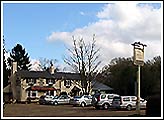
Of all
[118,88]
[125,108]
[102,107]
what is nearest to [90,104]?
[102,107]

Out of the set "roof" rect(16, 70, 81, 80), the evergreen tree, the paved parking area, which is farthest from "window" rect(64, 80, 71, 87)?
the paved parking area

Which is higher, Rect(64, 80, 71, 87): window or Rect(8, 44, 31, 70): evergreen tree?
Rect(8, 44, 31, 70): evergreen tree

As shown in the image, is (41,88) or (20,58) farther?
(20,58)

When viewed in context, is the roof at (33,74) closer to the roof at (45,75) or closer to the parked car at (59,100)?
the roof at (45,75)

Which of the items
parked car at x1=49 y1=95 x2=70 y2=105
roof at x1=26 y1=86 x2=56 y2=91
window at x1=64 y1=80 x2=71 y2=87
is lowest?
parked car at x1=49 y1=95 x2=70 y2=105

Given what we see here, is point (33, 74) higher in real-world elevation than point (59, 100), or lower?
higher

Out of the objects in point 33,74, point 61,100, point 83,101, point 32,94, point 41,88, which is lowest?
point 61,100

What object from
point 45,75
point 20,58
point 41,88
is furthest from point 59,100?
point 20,58

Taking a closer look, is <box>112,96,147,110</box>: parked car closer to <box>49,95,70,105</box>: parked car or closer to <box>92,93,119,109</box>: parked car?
<box>92,93,119,109</box>: parked car

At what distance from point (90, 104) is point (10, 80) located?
24.4 metres

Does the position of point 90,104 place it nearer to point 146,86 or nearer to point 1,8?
point 146,86

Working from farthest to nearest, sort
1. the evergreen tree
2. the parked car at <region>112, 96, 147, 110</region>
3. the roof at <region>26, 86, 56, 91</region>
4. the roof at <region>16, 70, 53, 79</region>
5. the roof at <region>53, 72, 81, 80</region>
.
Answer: the evergreen tree, the roof at <region>53, 72, 81, 80</region>, the roof at <region>16, 70, 53, 79</region>, the roof at <region>26, 86, 56, 91</region>, the parked car at <region>112, 96, 147, 110</region>

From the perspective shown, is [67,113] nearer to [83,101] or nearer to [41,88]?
[83,101]

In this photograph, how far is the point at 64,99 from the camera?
42.5m
